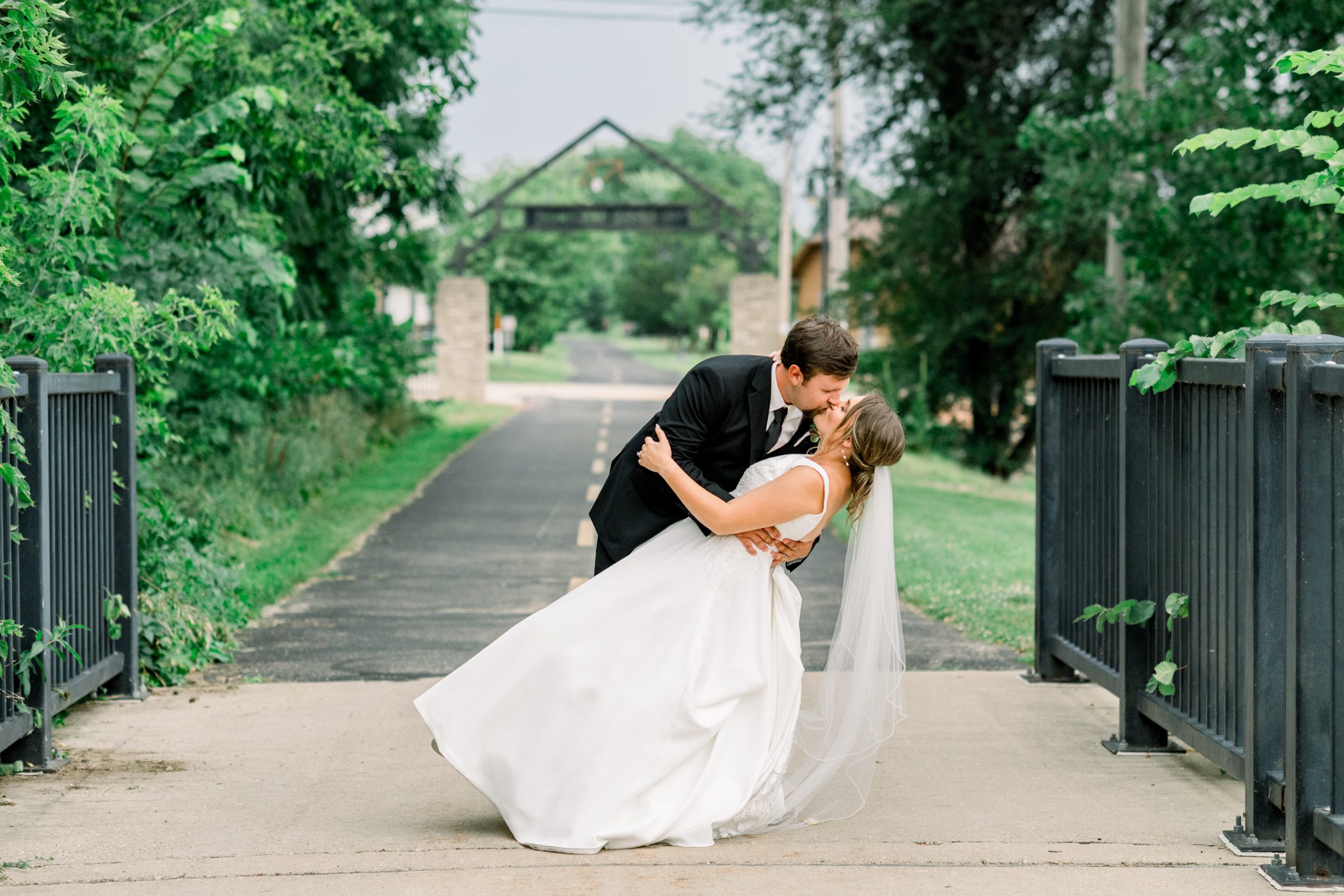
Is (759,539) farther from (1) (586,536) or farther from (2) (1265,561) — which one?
(1) (586,536)

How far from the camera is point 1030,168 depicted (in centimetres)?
2155

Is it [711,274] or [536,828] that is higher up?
[711,274]

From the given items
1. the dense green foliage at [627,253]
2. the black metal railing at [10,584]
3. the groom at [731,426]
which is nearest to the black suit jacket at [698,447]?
the groom at [731,426]

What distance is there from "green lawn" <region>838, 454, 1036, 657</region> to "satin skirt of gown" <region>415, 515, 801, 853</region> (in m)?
3.85

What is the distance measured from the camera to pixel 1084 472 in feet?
22.0

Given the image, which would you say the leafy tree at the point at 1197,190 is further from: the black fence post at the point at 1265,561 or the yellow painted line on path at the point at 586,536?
the black fence post at the point at 1265,561

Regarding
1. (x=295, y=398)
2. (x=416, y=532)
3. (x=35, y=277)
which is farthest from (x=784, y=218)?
(x=35, y=277)

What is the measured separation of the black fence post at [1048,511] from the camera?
7.11 m

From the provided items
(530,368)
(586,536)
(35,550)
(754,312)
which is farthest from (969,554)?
(530,368)

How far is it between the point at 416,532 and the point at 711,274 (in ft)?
263

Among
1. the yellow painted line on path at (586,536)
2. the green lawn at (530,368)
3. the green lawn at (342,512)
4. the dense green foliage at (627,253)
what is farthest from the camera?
the dense green foliage at (627,253)

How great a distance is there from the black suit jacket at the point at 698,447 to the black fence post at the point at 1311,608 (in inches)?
64.2

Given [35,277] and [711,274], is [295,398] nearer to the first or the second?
[35,277]

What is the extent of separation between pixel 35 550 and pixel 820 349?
3.30 metres
